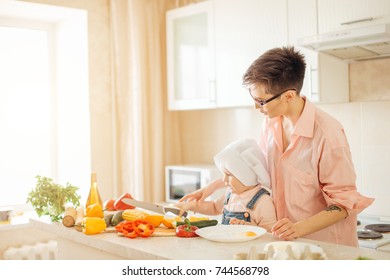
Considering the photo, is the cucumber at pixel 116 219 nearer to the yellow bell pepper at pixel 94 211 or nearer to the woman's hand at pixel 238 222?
the yellow bell pepper at pixel 94 211

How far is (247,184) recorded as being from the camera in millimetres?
1871

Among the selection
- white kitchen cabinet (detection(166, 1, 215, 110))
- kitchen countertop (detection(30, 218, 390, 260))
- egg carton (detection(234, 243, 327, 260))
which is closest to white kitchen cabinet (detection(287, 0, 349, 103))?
white kitchen cabinet (detection(166, 1, 215, 110))

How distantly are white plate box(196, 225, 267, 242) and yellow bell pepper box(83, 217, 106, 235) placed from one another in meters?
0.33

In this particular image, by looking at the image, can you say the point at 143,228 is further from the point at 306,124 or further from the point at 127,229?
the point at 306,124

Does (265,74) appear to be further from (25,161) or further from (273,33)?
(25,161)

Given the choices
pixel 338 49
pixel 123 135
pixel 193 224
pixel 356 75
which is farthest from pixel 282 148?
pixel 123 135

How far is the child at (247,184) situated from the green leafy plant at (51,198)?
438mm

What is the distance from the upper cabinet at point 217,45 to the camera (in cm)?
287

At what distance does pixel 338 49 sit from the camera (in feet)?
8.05

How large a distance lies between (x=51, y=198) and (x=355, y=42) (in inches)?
57.8

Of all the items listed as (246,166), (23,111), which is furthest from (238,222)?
(23,111)

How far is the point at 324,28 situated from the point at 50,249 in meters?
2.09

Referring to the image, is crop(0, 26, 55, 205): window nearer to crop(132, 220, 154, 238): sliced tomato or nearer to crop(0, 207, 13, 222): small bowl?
crop(0, 207, 13, 222): small bowl

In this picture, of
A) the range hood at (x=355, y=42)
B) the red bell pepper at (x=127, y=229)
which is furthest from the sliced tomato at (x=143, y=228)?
the range hood at (x=355, y=42)
